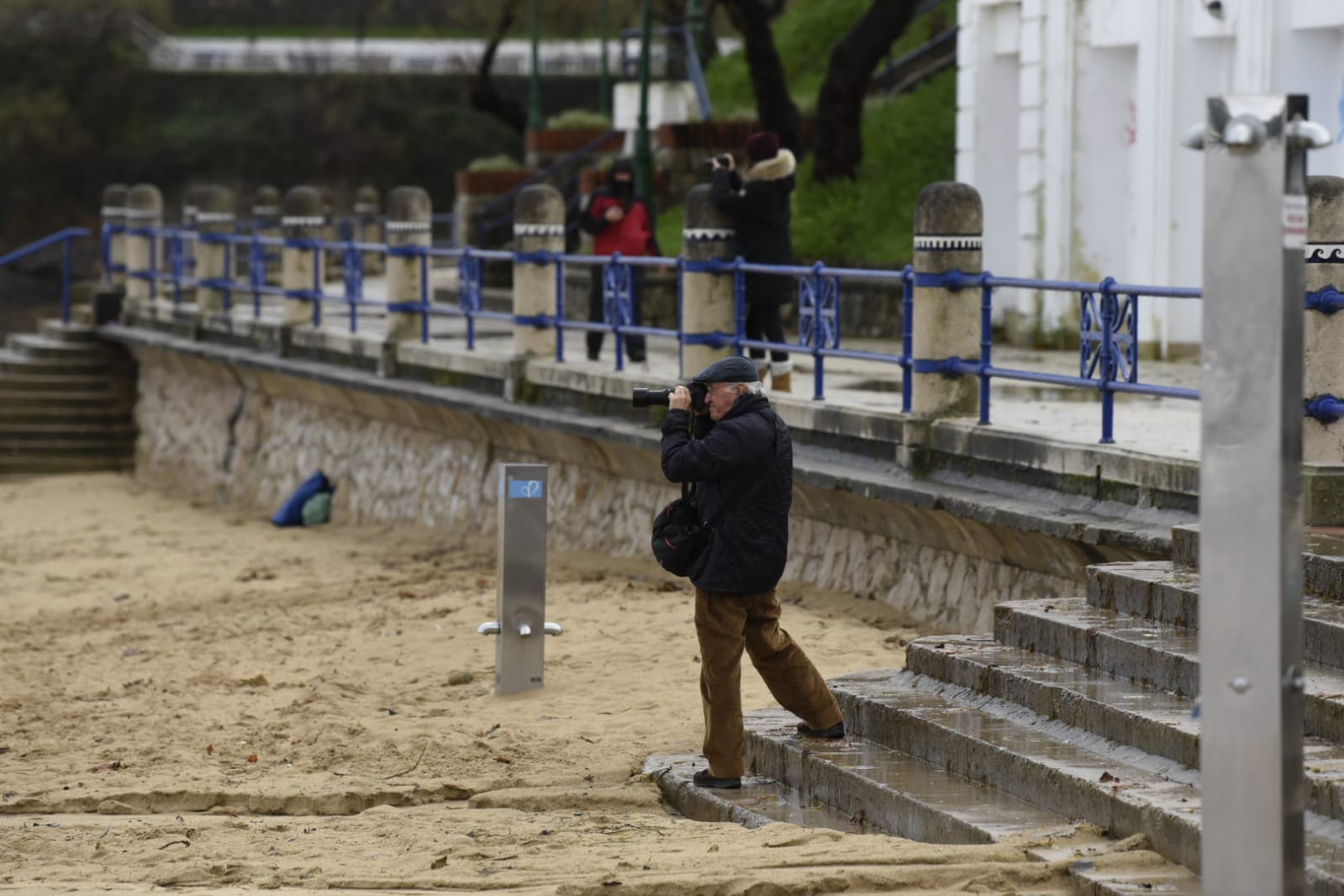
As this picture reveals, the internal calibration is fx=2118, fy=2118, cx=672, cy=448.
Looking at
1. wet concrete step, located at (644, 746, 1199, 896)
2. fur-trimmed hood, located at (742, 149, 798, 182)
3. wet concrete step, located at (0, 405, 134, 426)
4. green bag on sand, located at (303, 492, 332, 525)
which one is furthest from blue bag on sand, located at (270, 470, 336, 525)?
wet concrete step, located at (644, 746, 1199, 896)

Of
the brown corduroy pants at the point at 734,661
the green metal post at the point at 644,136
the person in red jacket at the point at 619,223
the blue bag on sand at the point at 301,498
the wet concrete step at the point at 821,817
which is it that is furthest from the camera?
the green metal post at the point at 644,136

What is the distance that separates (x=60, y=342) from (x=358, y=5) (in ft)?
144

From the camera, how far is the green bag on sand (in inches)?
754

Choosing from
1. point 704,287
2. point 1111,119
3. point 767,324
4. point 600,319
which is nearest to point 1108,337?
point 767,324

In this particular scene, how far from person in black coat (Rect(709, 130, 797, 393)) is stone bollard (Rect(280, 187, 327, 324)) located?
7.32 m

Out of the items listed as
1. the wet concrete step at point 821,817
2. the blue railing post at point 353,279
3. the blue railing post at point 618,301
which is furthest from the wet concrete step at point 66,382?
the wet concrete step at point 821,817

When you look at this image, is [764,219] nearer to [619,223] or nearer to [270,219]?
[619,223]

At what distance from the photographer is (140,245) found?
24.8 m

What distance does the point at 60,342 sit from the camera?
2452 centimetres

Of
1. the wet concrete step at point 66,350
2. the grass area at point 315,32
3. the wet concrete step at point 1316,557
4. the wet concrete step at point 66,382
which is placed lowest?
the wet concrete step at point 1316,557

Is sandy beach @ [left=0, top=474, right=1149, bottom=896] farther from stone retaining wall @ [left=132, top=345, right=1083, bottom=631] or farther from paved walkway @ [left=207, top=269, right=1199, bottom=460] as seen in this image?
paved walkway @ [left=207, top=269, right=1199, bottom=460]

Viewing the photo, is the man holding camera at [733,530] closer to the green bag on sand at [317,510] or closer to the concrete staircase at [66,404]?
the green bag on sand at [317,510]

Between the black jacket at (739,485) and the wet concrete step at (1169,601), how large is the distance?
1509 millimetres

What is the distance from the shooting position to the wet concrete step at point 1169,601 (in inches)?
290
